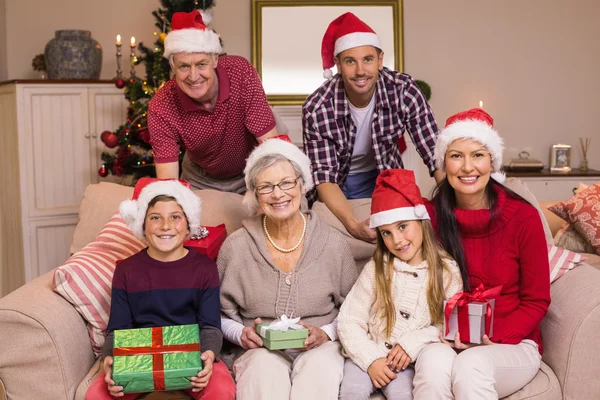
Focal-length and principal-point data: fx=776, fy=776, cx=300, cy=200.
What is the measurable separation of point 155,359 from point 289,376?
42cm

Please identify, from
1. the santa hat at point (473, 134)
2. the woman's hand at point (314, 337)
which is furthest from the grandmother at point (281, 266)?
the santa hat at point (473, 134)

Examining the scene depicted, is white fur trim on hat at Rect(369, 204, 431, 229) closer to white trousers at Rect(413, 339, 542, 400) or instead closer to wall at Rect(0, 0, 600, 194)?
white trousers at Rect(413, 339, 542, 400)

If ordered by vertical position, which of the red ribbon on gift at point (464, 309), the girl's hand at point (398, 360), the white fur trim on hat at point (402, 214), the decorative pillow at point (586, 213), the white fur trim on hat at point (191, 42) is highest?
the white fur trim on hat at point (191, 42)

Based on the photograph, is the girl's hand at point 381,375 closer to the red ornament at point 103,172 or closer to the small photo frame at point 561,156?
the red ornament at point 103,172

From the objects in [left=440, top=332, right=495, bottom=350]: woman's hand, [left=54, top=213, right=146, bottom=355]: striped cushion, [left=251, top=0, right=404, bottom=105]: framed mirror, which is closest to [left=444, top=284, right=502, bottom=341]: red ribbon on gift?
[left=440, top=332, right=495, bottom=350]: woman's hand

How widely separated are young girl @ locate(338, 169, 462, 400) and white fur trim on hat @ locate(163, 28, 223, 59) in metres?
0.94

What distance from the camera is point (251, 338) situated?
240 cm

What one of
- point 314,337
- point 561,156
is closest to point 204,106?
point 314,337

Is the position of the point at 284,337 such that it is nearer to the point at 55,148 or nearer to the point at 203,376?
the point at 203,376

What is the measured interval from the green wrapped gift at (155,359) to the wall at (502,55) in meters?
3.52

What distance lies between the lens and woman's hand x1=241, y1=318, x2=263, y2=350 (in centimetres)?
239

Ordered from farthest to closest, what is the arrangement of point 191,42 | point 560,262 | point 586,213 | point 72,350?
point 586,213, point 191,42, point 560,262, point 72,350

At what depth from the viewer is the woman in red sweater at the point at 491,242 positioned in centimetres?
229

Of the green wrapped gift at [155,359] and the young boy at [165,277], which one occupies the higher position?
the young boy at [165,277]
